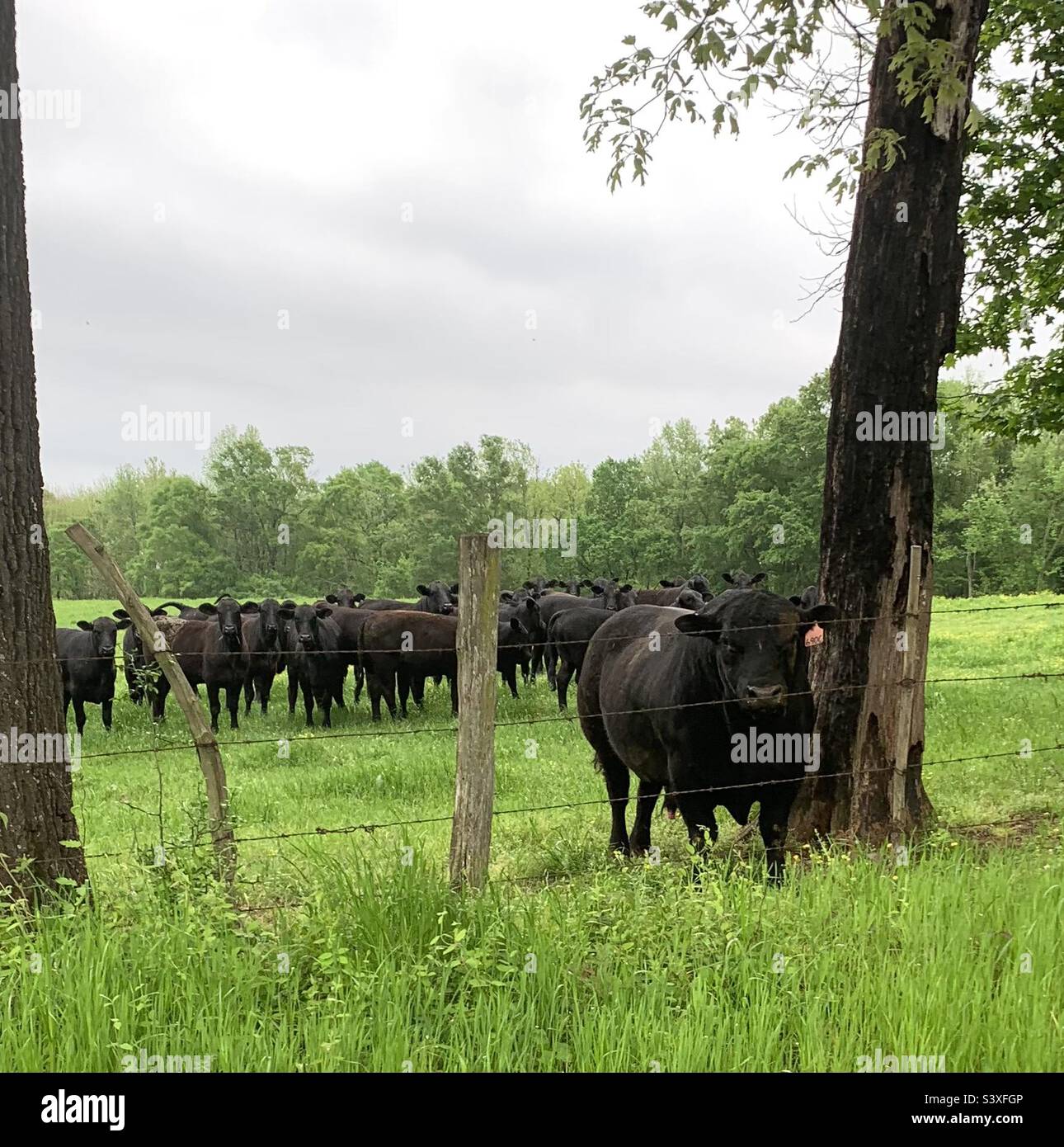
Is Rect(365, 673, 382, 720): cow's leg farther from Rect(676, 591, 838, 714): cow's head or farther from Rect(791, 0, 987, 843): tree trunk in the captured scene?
Rect(791, 0, 987, 843): tree trunk

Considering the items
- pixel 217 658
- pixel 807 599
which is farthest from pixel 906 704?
pixel 217 658

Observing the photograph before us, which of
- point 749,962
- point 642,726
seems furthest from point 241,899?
point 642,726

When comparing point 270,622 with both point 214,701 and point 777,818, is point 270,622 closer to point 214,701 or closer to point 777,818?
point 214,701

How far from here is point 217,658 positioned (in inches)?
697

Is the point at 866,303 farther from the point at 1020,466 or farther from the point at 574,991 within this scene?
the point at 1020,466

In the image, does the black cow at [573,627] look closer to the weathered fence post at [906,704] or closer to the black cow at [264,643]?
the black cow at [264,643]

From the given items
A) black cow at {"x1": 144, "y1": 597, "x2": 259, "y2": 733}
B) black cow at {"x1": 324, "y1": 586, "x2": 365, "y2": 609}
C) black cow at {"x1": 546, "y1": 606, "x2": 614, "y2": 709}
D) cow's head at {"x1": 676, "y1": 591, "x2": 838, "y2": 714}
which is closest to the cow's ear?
cow's head at {"x1": 676, "y1": 591, "x2": 838, "y2": 714}

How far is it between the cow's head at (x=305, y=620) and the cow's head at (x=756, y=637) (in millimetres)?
13269

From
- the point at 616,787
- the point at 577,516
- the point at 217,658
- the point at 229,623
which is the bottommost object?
the point at 616,787

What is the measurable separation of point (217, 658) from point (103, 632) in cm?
241

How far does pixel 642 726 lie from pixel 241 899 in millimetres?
3313

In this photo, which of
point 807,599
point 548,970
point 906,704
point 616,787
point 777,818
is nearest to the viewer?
point 548,970

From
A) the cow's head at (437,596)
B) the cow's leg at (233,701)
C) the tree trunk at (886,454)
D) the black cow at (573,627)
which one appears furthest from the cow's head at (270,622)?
the tree trunk at (886,454)

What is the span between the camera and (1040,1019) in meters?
3.49
